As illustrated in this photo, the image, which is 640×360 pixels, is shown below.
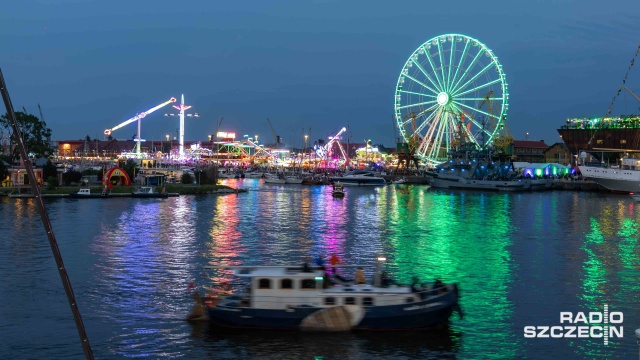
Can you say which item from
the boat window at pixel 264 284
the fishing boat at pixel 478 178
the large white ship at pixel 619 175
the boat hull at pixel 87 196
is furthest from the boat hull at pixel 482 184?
the boat window at pixel 264 284

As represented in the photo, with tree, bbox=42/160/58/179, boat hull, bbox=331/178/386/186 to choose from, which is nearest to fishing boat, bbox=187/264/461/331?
tree, bbox=42/160/58/179

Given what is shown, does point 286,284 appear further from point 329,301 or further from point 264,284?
point 329,301

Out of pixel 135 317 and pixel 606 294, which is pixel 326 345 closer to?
pixel 135 317

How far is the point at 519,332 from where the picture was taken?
25578mm

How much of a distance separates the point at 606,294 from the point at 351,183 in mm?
109030

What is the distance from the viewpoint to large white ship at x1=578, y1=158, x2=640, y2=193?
110 metres

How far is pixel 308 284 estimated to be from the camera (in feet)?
80.5

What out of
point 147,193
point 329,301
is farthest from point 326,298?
point 147,193

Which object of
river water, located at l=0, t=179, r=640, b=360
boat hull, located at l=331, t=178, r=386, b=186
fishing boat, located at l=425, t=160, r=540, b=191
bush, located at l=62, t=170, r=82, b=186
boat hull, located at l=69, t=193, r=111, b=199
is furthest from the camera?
boat hull, located at l=331, t=178, r=386, b=186

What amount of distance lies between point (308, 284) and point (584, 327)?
10.0 metres

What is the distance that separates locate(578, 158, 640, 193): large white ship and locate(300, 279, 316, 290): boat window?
318 ft

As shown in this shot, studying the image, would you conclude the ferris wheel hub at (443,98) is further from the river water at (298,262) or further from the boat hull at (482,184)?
the river water at (298,262)

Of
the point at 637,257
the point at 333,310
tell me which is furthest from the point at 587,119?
the point at 333,310

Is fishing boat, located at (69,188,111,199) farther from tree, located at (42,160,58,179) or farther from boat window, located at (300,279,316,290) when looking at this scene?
boat window, located at (300,279,316,290)
